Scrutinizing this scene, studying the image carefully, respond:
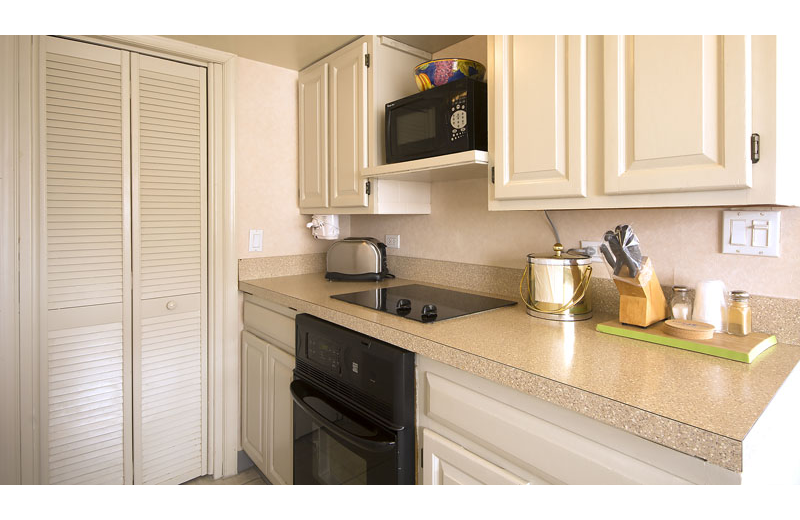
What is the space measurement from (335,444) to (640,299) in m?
0.98

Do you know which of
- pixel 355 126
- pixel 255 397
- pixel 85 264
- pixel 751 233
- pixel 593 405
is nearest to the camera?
pixel 593 405

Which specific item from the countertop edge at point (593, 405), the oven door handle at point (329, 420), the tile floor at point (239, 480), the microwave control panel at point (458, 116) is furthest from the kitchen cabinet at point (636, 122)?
the tile floor at point (239, 480)

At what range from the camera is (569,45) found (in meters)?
1.08

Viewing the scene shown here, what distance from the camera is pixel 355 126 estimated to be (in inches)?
71.6

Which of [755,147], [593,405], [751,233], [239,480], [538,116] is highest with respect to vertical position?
[538,116]

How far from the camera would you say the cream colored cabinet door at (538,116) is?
3.56 ft

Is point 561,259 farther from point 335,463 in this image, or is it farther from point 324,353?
point 335,463

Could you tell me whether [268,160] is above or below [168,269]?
above

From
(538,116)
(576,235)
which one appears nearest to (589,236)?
(576,235)

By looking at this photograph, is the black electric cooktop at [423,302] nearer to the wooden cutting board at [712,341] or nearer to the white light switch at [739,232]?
the wooden cutting board at [712,341]

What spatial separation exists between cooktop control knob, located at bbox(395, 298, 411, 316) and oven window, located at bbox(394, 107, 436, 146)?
568 mm

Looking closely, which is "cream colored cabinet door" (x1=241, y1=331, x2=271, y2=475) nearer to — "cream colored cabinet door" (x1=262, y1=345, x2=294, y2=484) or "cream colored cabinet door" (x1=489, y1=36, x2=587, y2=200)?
"cream colored cabinet door" (x1=262, y1=345, x2=294, y2=484)

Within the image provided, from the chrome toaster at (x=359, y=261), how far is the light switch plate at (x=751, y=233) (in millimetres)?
1322
